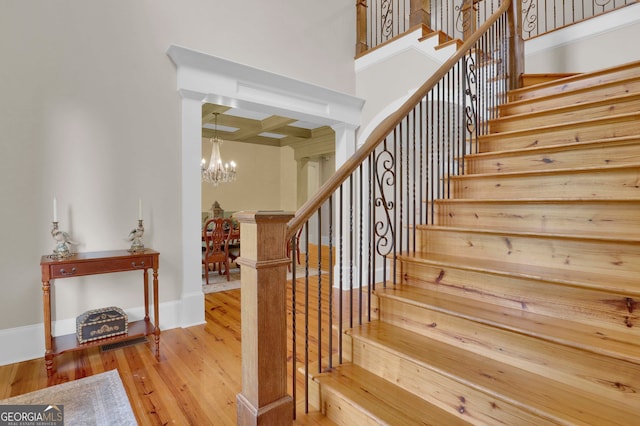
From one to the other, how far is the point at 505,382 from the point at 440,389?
0.25m

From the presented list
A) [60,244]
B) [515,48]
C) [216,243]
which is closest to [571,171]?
[515,48]

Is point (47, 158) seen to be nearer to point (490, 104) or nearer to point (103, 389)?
point (103, 389)

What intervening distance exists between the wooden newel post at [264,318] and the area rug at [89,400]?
0.90 metres

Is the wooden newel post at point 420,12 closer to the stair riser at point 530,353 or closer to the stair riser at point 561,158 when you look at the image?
the stair riser at point 561,158

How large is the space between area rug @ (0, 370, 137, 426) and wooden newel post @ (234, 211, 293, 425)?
0.90 m

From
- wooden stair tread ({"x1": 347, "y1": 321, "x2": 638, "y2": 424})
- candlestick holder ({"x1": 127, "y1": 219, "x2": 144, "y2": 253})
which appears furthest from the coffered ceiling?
wooden stair tread ({"x1": 347, "y1": 321, "x2": 638, "y2": 424})

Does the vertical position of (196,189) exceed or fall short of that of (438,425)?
it exceeds it

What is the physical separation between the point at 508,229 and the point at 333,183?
1.11 metres

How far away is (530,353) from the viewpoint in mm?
1345

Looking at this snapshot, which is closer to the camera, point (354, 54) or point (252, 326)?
point (252, 326)

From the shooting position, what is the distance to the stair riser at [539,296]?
4.26ft

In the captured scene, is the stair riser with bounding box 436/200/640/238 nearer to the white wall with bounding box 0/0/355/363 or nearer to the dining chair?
the white wall with bounding box 0/0/355/363

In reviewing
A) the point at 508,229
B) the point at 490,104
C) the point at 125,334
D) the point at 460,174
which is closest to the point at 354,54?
the point at 490,104

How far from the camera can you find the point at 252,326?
4.48ft
